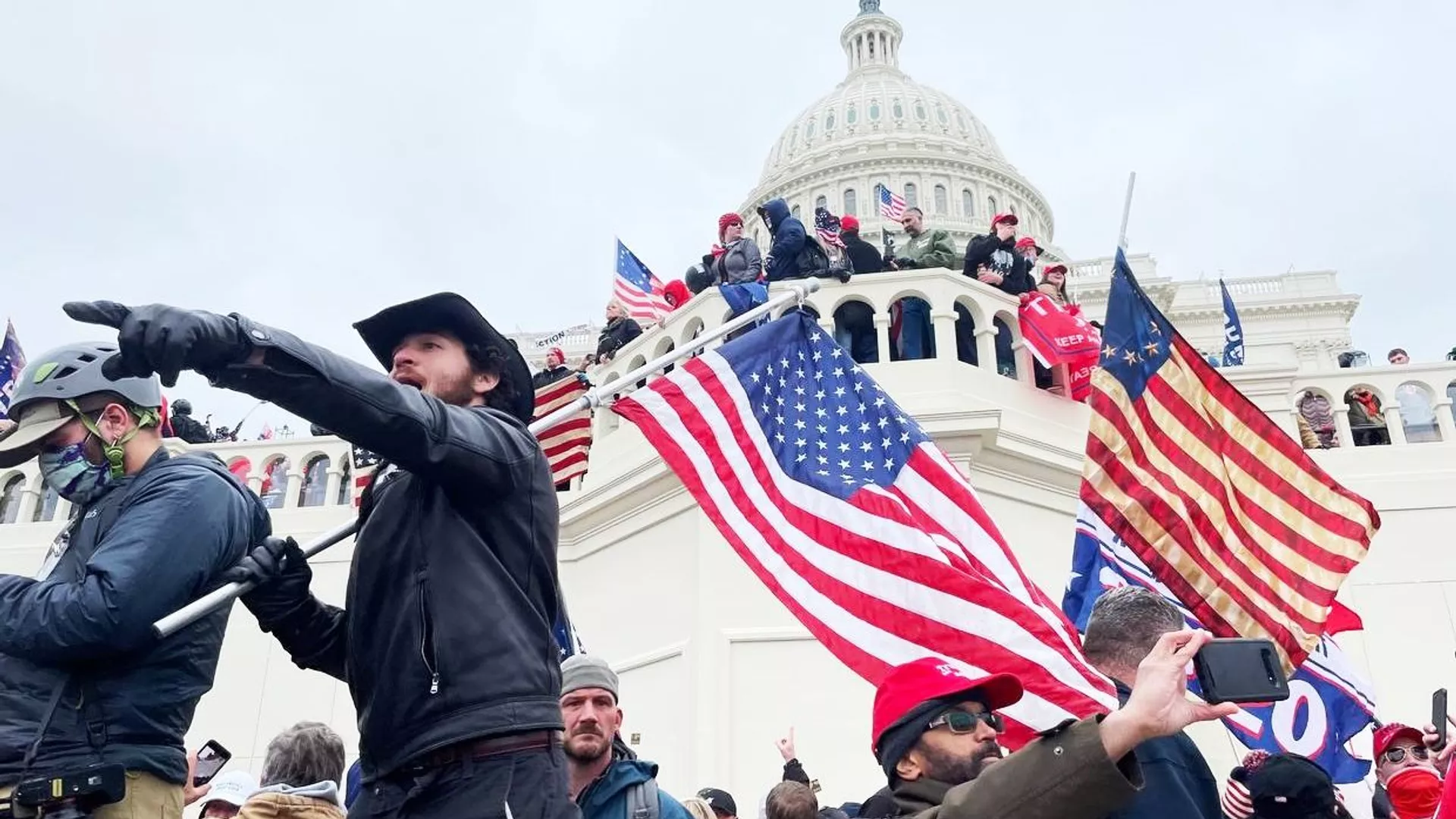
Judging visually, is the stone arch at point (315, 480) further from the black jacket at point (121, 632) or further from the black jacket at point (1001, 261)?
the black jacket at point (121, 632)

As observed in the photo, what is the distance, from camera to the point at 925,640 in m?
5.26

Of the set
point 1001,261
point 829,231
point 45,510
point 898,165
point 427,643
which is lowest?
point 427,643

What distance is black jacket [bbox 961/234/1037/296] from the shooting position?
1346cm

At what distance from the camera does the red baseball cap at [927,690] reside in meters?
3.14

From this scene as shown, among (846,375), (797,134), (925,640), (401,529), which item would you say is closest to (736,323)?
(846,375)

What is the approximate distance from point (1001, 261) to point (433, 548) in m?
12.0

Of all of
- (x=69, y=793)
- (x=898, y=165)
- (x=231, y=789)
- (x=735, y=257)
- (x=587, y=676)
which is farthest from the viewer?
(x=898, y=165)

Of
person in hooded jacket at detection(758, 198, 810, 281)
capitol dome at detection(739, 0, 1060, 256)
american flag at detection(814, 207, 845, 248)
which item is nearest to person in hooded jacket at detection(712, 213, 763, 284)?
person in hooded jacket at detection(758, 198, 810, 281)

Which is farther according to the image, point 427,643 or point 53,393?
point 53,393

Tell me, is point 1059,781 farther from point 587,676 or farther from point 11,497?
point 11,497

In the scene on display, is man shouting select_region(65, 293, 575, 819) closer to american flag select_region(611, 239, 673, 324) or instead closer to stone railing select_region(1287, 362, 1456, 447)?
stone railing select_region(1287, 362, 1456, 447)

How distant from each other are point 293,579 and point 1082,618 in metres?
4.58

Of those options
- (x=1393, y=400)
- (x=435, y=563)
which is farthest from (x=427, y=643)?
(x=1393, y=400)

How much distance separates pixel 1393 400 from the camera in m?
15.3
